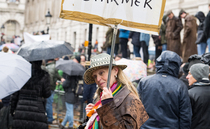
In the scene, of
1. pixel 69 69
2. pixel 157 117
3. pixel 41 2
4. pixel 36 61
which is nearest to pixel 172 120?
pixel 157 117

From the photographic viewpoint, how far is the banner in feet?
8.05

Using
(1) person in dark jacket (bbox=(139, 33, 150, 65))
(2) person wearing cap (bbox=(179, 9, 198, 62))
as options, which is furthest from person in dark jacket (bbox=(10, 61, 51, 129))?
(2) person wearing cap (bbox=(179, 9, 198, 62))

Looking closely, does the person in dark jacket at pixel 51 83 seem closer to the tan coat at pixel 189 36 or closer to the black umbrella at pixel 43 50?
the black umbrella at pixel 43 50

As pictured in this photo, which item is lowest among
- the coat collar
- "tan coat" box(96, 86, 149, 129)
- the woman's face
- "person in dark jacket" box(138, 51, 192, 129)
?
"person in dark jacket" box(138, 51, 192, 129)

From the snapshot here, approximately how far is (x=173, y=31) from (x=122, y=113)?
7901 millimetres

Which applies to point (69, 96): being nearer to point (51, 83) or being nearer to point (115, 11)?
point (51, 83)

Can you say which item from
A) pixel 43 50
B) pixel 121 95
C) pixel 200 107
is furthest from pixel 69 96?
pixel 121 95

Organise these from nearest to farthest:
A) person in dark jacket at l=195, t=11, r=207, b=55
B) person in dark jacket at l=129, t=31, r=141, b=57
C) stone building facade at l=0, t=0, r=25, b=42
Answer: person in dark jacket at l=195, t=11, r=207, b=55 < person in dark jacket at l=129, t=31, r=141, b=57 < stone building facade at l=0, t=0, r=25, b=42

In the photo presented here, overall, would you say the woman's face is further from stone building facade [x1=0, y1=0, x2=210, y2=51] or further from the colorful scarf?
stone building facade [x1=0, y1=0, x2=210, y2=51]

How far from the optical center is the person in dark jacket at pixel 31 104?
486 centimetres

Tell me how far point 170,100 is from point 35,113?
8.11 feet

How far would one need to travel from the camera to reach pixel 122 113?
7.42 ft

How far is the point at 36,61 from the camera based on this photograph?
556 centimetres

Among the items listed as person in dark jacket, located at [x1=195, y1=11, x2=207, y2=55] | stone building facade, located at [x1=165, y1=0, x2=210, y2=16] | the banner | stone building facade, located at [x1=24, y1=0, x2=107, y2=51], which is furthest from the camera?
stone building facade, located at [x1=24, y1=0, x2=107, y2=51]
